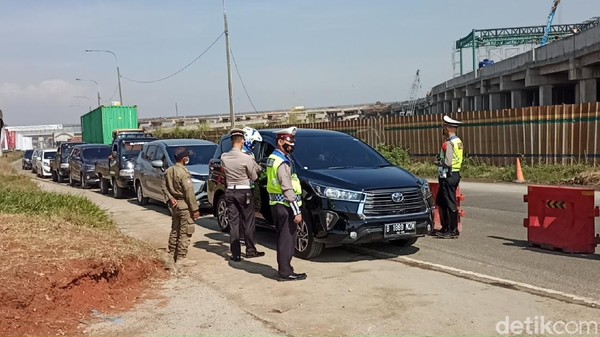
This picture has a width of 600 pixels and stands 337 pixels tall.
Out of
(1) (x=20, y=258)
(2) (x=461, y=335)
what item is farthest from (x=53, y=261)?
(2) (x=461, y=335)

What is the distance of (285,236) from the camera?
7324mm

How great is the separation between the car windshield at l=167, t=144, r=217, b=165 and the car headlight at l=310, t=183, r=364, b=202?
7418 millimetres

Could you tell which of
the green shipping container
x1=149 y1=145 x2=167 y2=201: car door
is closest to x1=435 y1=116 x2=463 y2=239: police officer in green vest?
x1=149 y1=145 x2=167 y2=201: car door

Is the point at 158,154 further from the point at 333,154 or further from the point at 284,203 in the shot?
the point at 284,203

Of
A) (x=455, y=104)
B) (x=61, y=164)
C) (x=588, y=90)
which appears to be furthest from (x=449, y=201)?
(x=455, y=104)

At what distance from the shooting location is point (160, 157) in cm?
1524

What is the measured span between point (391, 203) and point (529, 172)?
1338cm

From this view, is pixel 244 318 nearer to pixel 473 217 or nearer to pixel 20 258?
pixel 20 258

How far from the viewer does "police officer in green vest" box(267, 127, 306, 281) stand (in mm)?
7254

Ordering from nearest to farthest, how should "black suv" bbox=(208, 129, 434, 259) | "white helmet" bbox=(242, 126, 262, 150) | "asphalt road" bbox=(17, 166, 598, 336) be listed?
"asphalt road" bbox=(17, 166, 598, 336)
"black suv" bbox=(208, 129, 434, 259)
"white helmet" bbox=(242, 126, 262, 150)

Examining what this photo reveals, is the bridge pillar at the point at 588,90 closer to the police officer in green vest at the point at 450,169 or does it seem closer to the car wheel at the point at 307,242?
the police officer in green vest at the point at 450,169

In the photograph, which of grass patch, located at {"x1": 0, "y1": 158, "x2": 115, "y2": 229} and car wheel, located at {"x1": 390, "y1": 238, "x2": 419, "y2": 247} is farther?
grass patch, located at {"x1": 0, "y1": 158, "x2": 115, "y2": 229}

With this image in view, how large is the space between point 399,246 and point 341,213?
191cm

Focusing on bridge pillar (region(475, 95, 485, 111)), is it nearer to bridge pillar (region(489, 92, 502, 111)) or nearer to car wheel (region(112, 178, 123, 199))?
bridge pillar (region(489, 92, 502, 111))
